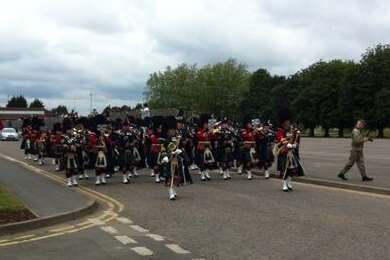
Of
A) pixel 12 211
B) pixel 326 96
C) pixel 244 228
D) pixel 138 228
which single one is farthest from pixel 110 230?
pixel 326 96

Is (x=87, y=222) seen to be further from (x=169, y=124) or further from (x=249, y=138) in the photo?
(x=249, y=138)

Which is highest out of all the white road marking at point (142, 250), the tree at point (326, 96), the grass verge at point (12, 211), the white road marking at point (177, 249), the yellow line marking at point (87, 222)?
the tree at point (326, 96)

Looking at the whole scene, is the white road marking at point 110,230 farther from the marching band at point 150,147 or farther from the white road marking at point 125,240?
the marching band at point 150,147

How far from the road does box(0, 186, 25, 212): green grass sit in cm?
226

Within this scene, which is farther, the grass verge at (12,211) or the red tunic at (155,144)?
the red tunic at (155,144)

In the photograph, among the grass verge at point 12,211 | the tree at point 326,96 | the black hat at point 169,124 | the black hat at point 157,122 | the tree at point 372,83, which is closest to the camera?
the grass verge at point 12,211

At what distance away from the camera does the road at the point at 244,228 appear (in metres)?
10.0

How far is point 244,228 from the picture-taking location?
40.2ft

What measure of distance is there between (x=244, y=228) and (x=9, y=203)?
5786 millimetres

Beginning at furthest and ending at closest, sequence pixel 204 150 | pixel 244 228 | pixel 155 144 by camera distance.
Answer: pixel 204 150
pixel 155 144
pixel 244 228

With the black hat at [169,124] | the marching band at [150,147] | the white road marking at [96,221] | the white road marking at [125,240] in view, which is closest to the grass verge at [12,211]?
the white road marking at [96,221]

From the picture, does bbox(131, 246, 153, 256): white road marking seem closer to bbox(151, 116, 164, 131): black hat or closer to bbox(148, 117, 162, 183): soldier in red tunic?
bbox(151, 116, 164, 131): black hat

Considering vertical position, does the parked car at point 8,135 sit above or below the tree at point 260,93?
below

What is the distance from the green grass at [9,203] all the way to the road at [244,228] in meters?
2.26
